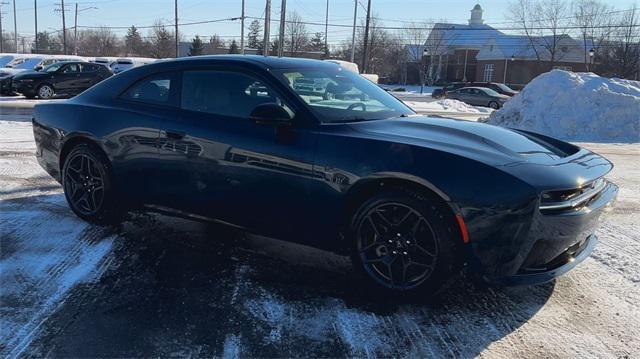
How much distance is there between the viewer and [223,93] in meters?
4.24

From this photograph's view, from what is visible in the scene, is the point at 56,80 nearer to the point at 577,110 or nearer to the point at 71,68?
the point at 71,68

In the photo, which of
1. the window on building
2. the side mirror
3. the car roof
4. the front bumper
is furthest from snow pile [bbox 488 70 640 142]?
the window on building

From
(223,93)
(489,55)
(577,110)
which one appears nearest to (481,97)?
(577,110)

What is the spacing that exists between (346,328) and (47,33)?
102 meters

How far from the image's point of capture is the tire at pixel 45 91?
68.3ft

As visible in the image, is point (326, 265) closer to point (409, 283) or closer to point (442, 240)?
point (409, 283)

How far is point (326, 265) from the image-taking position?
4.21 meters

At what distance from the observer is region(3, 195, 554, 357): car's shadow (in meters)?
2.97

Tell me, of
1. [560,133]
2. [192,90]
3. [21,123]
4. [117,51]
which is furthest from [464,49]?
[192,90]

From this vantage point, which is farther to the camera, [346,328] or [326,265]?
[326,265]

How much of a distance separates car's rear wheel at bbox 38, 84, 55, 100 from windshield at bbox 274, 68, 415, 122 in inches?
769

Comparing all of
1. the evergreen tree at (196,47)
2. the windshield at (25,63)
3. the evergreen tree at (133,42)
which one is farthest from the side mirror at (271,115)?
the evergreen tree at (133,42)

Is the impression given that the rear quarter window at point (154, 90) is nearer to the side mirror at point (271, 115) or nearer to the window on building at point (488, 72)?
the side mirror at point (271, 115)

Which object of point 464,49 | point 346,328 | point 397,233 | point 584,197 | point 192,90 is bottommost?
point 346,328
